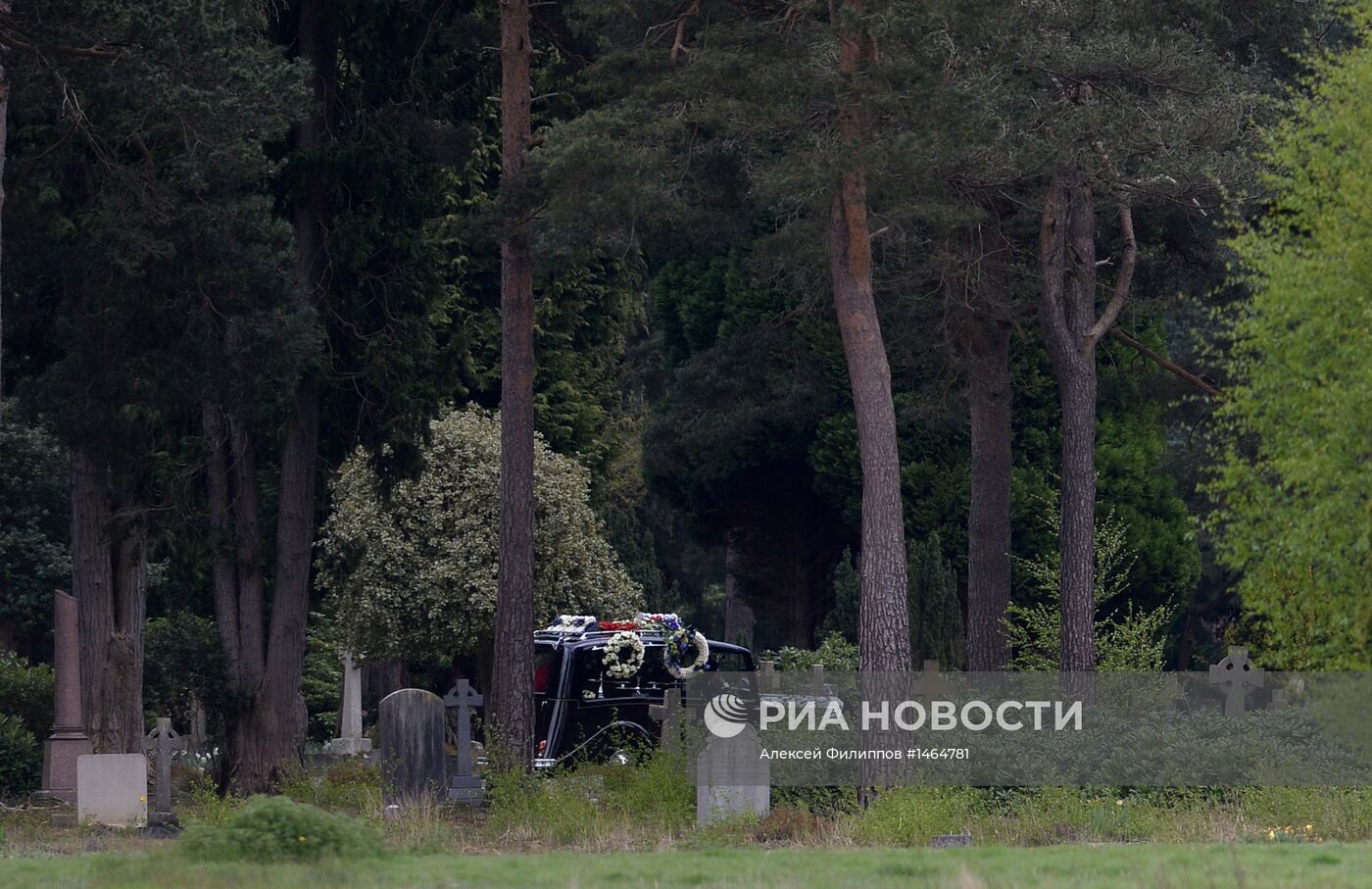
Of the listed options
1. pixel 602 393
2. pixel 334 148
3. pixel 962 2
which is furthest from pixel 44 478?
pixel 962 2

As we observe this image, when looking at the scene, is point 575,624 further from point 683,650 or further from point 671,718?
point 671,718

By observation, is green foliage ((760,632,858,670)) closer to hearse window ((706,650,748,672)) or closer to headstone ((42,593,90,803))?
hearse window ((706,650,748,672))

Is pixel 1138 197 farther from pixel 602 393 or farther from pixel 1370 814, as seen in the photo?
pixel 602 393

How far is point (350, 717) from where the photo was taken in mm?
36344

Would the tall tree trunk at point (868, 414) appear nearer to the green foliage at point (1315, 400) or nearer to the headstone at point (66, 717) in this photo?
the green foliage at point (1315, 400)

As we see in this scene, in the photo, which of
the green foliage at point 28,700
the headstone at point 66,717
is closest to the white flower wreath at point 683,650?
the headstone at point 66,717

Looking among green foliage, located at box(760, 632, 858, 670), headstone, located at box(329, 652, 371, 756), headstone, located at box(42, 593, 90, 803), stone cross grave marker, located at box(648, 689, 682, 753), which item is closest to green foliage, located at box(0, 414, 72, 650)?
headstone, located at box(329, 652, 371, 756)

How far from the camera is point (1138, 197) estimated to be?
23.3 metres

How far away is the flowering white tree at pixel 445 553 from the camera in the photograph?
31.8 m

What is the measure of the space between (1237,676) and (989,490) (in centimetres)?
498

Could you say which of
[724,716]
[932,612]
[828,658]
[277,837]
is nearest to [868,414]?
[724,716]

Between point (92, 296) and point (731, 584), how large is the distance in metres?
28.3

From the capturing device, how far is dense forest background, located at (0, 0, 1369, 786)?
19.0m

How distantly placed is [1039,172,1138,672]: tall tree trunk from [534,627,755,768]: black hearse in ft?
16.5
